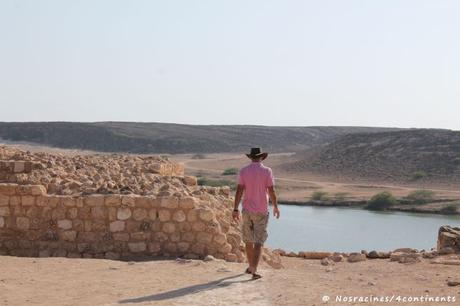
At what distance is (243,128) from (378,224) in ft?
241

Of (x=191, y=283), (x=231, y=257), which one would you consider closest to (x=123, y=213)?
(x=231, y=257)

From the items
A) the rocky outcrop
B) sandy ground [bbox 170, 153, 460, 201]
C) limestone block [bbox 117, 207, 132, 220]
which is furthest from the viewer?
sandy ground [bbox 170, 153, 460, 201]

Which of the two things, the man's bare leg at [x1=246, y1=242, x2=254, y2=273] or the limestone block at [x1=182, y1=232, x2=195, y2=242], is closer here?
the man's bare leg at [x1=246, y1=242, x2=254, y2=273]

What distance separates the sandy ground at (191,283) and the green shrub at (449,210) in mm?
26033

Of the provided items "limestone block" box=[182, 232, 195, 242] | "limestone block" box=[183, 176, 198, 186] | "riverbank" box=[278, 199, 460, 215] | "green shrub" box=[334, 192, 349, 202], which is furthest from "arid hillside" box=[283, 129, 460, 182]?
"limestone block" box=[182, 232, 195, 242]

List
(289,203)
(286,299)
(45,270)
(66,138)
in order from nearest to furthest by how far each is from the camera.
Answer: (286,299) < (45,270) < (289,203) < (66,138)

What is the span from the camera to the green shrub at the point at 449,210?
3312 cm

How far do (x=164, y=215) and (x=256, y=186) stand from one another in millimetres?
2019

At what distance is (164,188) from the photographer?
9.20m

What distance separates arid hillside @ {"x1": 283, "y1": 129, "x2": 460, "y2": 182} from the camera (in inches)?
1880

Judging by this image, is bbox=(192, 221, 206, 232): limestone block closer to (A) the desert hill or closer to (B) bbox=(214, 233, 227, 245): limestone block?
(B) bbox=(214, 233, 227, 245): limestone block

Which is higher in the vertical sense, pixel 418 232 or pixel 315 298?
pixel 315 298

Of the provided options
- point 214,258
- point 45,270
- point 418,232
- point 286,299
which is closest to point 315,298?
point 286,299

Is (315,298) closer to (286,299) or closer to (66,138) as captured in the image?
(286,299)
